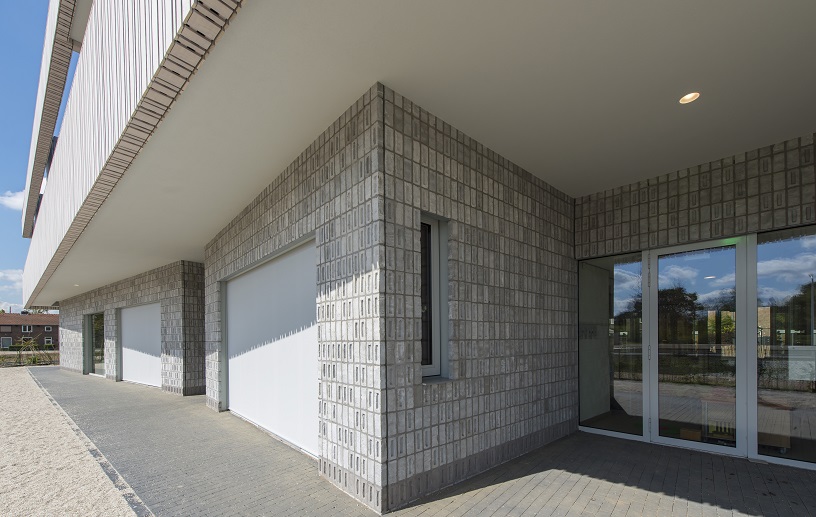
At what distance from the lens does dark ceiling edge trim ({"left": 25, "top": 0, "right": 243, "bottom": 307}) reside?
2418 millimetres

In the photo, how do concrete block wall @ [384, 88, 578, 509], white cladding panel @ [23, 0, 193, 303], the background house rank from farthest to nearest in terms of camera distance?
the background house → concrete block wall @ [384, 88, 578, 509] → white cladding panel @ [23, 0, 193, 303]

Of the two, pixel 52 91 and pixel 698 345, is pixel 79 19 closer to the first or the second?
pixel 52 91

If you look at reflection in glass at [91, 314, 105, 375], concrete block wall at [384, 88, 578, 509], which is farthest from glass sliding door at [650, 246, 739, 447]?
reflection in glass at [91, 314, 105, 375]

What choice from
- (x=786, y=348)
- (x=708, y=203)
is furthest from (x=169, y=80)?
(x=786, y=348)

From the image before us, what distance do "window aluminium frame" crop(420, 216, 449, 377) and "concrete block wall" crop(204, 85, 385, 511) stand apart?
0.67m

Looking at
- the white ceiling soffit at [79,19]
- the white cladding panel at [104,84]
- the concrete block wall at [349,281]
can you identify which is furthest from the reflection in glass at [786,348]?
the white ceiling soffit at [79,19]

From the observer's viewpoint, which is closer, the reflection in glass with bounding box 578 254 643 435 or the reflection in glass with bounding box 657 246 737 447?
the reflection in glass with bounding box 657 246 737 447

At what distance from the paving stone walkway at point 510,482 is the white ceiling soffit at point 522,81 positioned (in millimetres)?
3248

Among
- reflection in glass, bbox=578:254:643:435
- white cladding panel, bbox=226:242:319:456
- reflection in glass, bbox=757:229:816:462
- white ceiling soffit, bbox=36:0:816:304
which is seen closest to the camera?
white ceiling soffit, bbox=36:0:816:304

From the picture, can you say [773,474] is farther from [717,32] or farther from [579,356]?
[717,32]

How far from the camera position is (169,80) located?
3.04 metres

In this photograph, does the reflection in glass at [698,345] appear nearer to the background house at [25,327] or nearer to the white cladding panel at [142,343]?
the white cladding panel at [142,343]

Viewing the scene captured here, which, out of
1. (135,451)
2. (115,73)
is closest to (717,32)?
(115,73)

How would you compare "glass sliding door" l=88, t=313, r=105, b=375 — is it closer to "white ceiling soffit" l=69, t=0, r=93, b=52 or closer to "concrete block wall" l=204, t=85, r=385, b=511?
"white ceiling soffit" l=69, t=0, r=93, b=52
